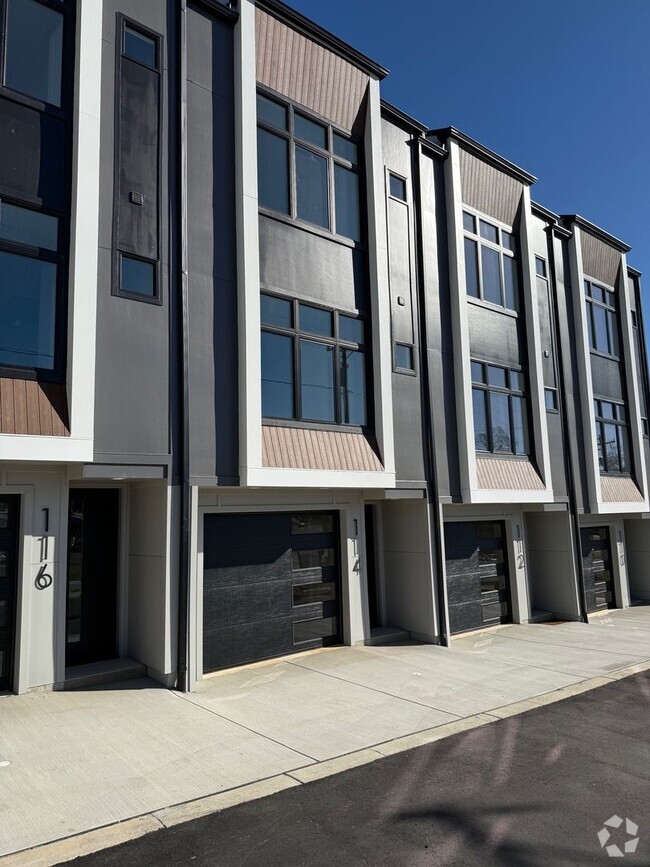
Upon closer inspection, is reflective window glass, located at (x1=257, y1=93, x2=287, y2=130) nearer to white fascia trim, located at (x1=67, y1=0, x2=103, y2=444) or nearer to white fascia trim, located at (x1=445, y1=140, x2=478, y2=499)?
white fascia trim, located at (x1=67, y1=0, x2=103, y2=444)

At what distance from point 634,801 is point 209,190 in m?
8.46

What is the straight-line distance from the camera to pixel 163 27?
855 centimetres

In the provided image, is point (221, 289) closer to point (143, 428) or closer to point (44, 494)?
point (143, 428)

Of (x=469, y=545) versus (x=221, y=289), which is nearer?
(x=221, y=289)

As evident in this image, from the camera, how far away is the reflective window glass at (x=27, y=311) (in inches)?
274

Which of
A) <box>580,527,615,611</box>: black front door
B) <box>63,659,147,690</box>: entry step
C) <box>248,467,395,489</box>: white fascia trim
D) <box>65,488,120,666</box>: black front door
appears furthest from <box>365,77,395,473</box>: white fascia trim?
<box>580,527,615,611</box>: black front door

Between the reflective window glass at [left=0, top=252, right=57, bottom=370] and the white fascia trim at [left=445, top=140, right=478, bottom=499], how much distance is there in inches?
288

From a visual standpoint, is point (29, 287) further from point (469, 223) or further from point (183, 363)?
point (469, 223)

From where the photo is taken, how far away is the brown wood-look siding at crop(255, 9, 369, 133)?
9586 millimetres

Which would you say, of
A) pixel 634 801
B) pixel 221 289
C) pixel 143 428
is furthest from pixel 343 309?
pixel 634 801

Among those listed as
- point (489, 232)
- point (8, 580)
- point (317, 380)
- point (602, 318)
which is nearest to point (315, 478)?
point (317, 380)

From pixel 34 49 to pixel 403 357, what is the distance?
6941mm

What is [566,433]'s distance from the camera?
14.3 metres

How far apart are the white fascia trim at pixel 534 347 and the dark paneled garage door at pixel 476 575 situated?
1.74 metres
